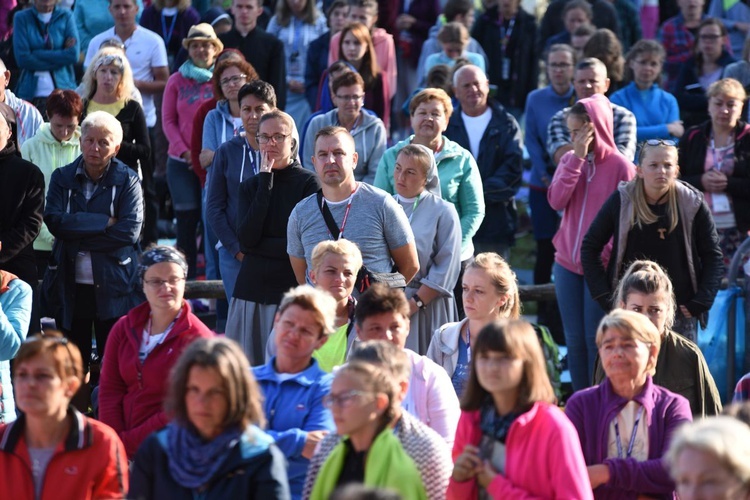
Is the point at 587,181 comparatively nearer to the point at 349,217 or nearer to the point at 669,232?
the point at 669,232

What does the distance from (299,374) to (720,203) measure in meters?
4.63

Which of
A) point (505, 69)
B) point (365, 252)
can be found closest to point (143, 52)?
point (505, 69)

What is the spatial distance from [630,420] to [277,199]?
2841 mm

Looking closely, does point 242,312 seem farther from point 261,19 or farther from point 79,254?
point 261,19

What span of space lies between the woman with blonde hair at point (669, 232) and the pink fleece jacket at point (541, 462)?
3107 millimetres

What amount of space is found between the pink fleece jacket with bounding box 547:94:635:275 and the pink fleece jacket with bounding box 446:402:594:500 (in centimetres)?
363

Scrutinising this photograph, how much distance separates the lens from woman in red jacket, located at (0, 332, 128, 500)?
4684 mm

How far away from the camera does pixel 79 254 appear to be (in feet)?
25.5

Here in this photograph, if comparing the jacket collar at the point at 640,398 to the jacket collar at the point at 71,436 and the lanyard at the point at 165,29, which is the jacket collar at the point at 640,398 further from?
the lanyard at the point at 165,29

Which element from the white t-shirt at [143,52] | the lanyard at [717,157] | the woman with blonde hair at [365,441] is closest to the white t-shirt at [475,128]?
the lanyard at [717,157]

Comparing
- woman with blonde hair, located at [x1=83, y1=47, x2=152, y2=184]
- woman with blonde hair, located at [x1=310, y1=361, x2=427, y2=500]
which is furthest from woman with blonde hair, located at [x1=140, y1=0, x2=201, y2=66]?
woman with blonde hair, located at [x1=310, y1=361, x2=427, y2=500]

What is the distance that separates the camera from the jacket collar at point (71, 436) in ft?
15.4

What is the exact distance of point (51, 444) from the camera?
186 inches

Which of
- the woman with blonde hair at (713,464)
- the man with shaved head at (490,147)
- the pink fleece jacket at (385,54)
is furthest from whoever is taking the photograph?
the pink fleece jacket at (385,54)
